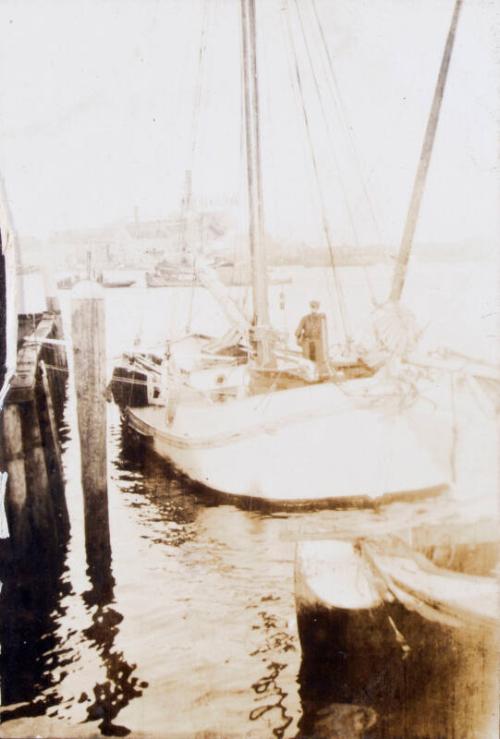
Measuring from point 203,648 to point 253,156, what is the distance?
22.3ft

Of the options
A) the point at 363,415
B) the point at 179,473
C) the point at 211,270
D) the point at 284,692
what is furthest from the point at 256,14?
the point at 284,692

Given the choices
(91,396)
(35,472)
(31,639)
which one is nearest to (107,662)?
(31,639)

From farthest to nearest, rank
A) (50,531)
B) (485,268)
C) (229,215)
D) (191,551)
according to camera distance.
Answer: (229,215) → (191,551) → (50,531) → (485,268)

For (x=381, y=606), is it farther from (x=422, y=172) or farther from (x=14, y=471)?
(x=422, y=172)

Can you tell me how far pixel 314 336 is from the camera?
9.38 metres

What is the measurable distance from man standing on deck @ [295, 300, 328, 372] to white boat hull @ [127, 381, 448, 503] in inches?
49.6

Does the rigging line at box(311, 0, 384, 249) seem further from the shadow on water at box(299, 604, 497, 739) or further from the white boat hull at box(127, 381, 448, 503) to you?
the shadow on water at box(299, 604, 497, 739)

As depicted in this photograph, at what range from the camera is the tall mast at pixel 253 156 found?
7.96 metres

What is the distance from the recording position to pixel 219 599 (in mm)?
6125

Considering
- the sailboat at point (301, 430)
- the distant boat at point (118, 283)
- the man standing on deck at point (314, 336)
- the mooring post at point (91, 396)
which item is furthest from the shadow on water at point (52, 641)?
the distant boat at point (118, 283)

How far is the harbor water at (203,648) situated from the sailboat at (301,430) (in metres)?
0.37

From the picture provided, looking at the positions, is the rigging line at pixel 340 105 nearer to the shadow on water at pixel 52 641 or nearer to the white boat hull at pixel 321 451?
the white boat hull at pixel 321 451

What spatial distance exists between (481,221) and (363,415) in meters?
3.27

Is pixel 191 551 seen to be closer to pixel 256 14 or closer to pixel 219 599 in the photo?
pixel 219 599
